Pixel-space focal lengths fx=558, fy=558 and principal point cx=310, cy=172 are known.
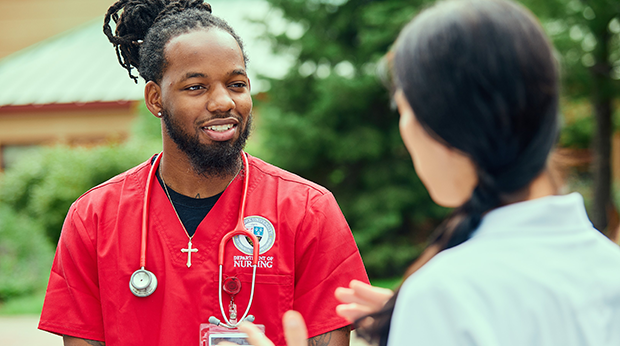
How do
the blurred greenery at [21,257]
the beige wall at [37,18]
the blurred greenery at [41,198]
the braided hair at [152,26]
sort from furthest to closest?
1. the beige wall at [37,18]
2. the blurred greenery at [41,198]
3. the blurred greenery at [21,257]
4. the braided hair at [152,26]

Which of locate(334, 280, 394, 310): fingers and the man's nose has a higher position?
the man's nose

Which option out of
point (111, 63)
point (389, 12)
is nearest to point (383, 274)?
point (389, 12)

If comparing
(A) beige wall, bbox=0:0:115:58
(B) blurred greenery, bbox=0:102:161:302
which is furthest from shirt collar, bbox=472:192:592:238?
(A) beige wall, bbox=0:0:115:58

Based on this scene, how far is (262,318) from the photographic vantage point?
2055 mm

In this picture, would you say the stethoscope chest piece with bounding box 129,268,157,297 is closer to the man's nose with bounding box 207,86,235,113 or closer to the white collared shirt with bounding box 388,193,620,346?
the man's nose with bounding box 207,86,235,113

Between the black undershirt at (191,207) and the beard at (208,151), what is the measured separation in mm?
108

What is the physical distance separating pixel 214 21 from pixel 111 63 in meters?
19.2

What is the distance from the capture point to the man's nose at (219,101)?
2201 mm

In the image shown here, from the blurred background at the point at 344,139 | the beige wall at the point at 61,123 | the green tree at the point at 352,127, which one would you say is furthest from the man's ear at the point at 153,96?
the beige wall at the point at 61,123

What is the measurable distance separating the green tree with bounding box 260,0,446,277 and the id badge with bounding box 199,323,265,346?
7.27 m

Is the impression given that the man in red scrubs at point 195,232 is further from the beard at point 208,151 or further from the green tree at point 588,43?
the green tree at point 588,43

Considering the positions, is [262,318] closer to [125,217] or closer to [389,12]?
[125,217]

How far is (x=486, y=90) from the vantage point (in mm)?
1009

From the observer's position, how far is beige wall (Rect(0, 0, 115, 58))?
20.8m
